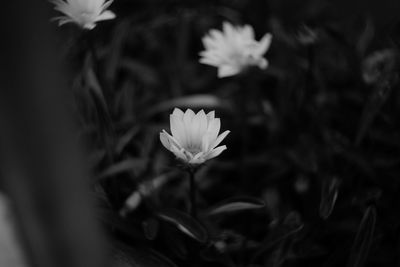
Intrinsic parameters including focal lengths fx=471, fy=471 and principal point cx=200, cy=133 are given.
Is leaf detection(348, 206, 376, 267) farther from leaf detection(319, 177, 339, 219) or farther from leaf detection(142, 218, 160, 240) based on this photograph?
leaf detection(142, 218, 160, 240)

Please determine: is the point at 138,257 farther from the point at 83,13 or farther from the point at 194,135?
the point at 83,13

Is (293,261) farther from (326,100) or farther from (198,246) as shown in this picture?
(326,100)

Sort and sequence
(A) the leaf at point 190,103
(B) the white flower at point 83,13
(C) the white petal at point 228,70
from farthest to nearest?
(A) the leaf at point 190,103
(C) the white petal at point 228,70
(B) the white flower at point 83,13

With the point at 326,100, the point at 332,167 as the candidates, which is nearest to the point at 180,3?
the point at 326,100

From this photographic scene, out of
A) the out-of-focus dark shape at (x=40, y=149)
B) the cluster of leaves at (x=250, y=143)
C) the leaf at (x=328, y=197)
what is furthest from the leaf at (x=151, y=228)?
the out-of-focus dark shape at (x=40, y=149)

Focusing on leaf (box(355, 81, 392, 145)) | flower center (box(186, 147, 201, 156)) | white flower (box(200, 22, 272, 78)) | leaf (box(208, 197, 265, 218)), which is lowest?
leaf (box(208, 197, 265, 218))

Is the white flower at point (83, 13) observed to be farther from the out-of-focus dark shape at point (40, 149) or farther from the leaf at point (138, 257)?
the out-of-focus dark shape at point (40, 149)

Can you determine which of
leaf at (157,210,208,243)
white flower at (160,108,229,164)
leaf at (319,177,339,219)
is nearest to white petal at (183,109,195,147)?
white flower at (160,108,229,164)
